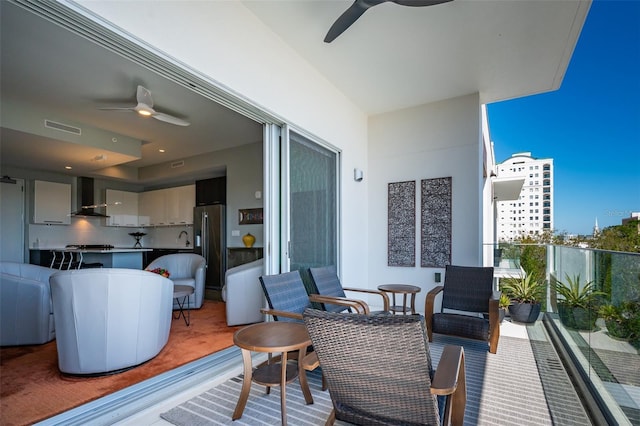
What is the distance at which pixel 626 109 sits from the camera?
7.77 metres

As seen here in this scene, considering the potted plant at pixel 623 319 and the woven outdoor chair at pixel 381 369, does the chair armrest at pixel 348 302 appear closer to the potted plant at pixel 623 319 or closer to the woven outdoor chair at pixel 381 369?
the woven outdoor chair at pixel 381 369

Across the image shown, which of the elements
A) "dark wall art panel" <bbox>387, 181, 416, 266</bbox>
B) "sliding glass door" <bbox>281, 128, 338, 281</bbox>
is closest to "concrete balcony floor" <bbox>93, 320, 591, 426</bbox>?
"sliding glass door" <bbox>281, 128, 338, 281</bbox>

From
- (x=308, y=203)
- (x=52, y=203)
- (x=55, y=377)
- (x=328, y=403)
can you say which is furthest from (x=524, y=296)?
(x=52, y=203)

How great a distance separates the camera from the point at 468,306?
12.3 ft

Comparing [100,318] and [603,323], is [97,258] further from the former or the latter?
[603,323]

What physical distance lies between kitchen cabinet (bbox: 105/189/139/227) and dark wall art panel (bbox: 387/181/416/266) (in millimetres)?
6957

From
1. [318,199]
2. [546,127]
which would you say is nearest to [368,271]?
[318,199]

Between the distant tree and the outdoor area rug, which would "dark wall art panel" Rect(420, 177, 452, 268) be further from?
the outdoor area rug

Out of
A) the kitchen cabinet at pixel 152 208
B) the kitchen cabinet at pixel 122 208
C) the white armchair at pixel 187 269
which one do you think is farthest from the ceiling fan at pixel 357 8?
the kitchen cabinet at pixel 122 208

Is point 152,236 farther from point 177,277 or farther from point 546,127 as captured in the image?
point 546,127

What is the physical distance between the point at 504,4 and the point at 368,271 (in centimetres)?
394

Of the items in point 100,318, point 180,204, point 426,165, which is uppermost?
point 426,165

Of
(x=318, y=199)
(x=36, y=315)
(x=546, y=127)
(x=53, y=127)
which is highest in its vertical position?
(x=546, y=127)

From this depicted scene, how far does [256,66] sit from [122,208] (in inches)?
279
